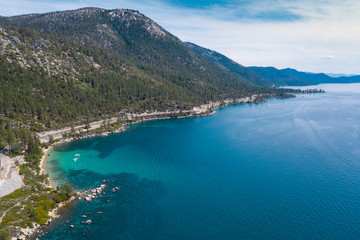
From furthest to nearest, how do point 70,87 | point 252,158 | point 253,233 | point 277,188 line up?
point 70,87 < point 252,158 < point 277,188 < point 253,233

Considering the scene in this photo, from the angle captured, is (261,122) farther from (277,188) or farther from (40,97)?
(40,97)

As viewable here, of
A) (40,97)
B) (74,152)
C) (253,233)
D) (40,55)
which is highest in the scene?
(40,55)

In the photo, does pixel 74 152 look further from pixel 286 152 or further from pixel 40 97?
pixel 286 152

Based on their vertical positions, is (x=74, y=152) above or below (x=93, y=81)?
below

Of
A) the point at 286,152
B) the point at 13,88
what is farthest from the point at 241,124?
the point at 13,88

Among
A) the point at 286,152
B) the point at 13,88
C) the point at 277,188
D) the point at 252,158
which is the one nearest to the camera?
the point at 277,188

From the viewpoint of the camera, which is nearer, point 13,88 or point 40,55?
point 13,88
